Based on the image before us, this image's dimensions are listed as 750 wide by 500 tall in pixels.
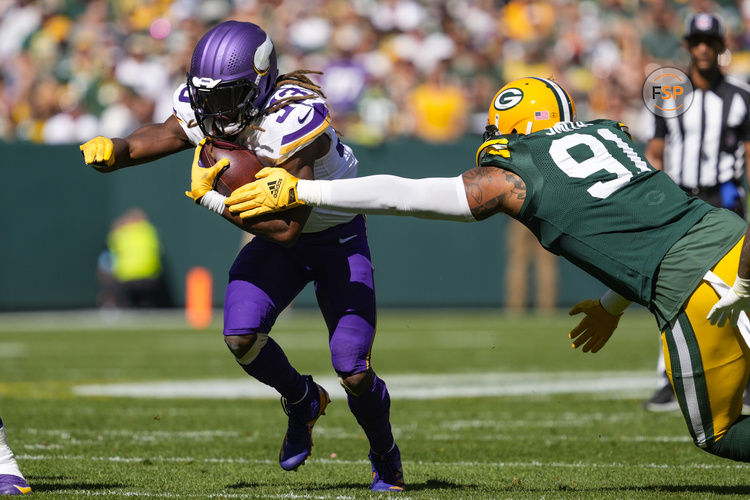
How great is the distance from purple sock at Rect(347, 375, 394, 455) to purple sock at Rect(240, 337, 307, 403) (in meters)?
0.27

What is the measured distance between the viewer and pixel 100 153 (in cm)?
426

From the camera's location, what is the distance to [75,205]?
1557cm

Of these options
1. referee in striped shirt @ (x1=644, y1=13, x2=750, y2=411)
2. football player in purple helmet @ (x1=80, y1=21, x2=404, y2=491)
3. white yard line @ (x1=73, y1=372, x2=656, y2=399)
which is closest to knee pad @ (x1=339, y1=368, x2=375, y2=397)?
football player in purple helmet @ (x1=80, y1=21, x2=404, y2=491)

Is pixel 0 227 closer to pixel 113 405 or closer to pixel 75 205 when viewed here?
pixel 75 205

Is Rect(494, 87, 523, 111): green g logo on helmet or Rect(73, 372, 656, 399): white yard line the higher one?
Rect(494, 87, 523, 111): green g logo on helmet

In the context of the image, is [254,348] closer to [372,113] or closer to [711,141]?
[711,141]

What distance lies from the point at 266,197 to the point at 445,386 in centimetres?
458

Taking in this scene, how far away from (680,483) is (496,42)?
38.4ft

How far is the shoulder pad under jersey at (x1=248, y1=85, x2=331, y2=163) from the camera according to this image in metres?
4.10

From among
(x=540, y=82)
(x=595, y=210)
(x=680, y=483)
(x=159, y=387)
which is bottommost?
(x=159, y=387)

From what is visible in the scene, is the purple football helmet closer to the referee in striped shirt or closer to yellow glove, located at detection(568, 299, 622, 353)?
yellow glove, located at detection(568, 299, 622, 353)

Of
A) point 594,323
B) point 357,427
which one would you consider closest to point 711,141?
point 357,427

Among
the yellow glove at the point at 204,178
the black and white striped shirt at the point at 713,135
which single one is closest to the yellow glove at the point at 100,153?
the yellow glove at the point at 204,178

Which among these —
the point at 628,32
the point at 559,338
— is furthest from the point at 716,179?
the point at 628,32
